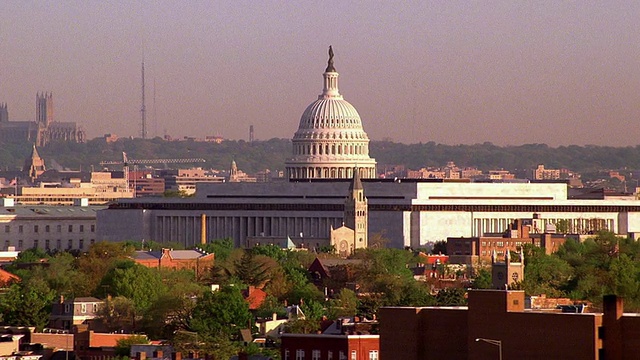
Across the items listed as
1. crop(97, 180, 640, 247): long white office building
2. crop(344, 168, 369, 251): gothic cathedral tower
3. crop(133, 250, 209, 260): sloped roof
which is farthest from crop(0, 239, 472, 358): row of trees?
crop(97, 180, 640, 247): long white office building

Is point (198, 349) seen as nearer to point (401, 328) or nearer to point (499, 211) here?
point (401, 328)

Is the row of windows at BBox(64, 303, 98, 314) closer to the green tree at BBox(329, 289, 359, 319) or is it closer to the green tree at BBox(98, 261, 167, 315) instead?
the green tree at BBox(98, 261, 167, 315)

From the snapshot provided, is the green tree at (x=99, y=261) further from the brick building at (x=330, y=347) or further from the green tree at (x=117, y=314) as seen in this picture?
the brick building at (x=330, y=347)

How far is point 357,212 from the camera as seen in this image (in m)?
188

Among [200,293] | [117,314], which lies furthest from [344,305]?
[117,314]

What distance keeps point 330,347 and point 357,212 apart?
11729 centimetres

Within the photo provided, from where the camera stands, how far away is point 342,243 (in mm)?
179625

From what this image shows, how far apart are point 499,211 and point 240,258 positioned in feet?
198

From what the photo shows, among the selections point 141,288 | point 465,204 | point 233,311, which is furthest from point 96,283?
A: point 465,204

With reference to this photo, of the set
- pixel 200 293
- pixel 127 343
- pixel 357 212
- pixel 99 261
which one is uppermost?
pixel 357 212

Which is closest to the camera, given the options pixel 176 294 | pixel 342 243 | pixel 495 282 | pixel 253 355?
pixel 253 355

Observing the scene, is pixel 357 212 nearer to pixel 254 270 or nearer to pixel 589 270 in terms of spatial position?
pixel 254 270

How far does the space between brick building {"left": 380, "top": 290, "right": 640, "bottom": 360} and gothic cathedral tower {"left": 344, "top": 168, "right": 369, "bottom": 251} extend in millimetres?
124659

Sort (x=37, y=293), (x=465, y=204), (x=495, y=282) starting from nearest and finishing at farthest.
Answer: (x=37, y=293)
(x=495, y=282)
(x=465, y=204)
